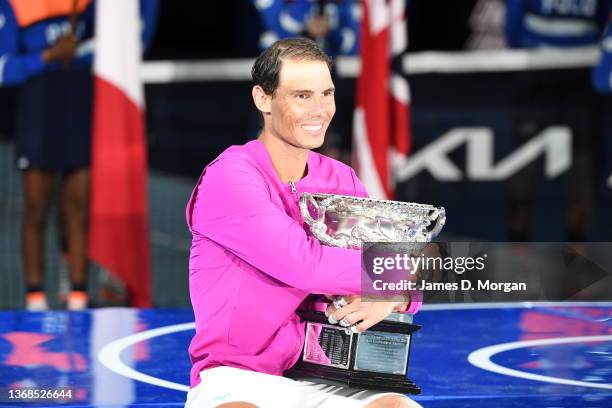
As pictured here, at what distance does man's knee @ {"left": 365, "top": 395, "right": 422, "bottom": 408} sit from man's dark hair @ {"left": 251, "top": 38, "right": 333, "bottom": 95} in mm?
609

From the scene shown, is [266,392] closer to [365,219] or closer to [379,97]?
[365,219]

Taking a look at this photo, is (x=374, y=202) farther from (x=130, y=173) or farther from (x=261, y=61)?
(x=130, y=173)

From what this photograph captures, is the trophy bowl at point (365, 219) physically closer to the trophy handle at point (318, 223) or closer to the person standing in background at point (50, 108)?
the trophy handle at point (318, 223)

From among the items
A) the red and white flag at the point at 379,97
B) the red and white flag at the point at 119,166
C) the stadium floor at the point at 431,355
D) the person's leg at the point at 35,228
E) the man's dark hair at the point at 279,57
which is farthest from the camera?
the red and white flag at the point at 379,97

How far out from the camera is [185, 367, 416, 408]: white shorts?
2.10 metres

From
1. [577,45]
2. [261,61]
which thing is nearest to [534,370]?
[261,61]

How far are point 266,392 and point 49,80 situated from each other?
308 centimetres

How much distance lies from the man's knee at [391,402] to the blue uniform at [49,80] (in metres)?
3.03

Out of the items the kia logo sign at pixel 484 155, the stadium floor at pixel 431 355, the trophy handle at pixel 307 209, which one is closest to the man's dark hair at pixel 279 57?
the trophy handle at pixel 307 209

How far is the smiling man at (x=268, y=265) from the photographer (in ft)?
6.82

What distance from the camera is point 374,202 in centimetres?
208

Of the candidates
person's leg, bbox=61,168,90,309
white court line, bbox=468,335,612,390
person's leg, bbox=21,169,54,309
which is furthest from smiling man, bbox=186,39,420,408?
person's leg, bbox=21,169,54,309

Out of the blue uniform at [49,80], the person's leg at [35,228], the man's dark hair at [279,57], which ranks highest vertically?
the blue uniform at [49,80]

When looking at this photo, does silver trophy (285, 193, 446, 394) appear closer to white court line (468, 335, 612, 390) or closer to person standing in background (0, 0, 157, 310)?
white court line (468, 335, 612, 390)
